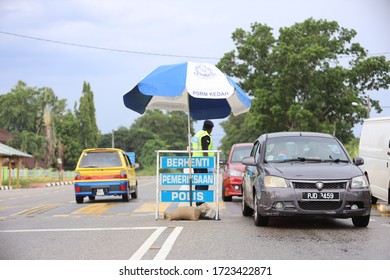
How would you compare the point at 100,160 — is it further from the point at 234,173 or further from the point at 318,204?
the point at 318,204

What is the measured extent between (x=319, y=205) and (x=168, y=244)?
265cm

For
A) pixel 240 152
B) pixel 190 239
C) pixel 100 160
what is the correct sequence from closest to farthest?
1. pixel 190 239
2. pixel 240 152
3. pixel 100 160

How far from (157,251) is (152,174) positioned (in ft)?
345

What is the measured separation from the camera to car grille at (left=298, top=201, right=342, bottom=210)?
10.1 meters

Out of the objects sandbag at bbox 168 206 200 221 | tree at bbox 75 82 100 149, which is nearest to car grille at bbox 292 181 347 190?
sandbag at bbox 168 206 200 221

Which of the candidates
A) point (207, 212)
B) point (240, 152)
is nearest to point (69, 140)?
point (240, 152)

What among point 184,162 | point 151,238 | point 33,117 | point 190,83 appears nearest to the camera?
point 151,238

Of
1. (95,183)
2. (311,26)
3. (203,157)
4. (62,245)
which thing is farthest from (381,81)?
(62,245)

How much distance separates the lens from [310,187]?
10.1m

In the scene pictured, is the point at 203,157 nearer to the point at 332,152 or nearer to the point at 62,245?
the point at 332,152

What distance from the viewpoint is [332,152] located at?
38.1 feet

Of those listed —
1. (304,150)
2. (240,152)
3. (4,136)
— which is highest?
(4,136)

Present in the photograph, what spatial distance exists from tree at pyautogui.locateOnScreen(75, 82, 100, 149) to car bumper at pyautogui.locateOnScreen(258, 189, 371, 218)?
8554 centimetres

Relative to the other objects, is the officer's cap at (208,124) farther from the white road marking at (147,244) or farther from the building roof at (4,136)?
the building roof at (4,136)
